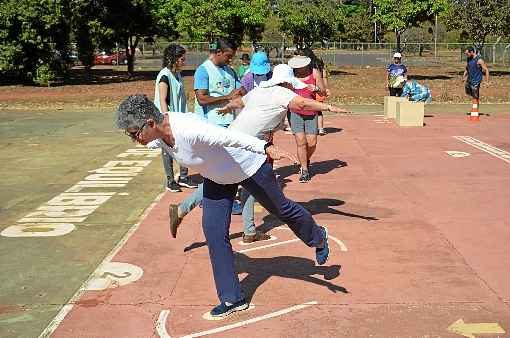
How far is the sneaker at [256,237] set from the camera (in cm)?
638

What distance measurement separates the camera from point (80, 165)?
11.0 meters

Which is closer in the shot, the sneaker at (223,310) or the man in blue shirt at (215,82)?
the sneaker at (223,310)

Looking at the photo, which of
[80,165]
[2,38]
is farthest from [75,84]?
[80,165]

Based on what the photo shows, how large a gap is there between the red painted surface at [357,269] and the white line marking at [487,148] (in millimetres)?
1818

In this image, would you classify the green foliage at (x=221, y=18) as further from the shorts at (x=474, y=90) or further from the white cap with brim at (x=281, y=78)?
the white cap with brim at (x=281, y=78)

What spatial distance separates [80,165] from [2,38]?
23735mm

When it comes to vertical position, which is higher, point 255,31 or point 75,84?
point 255,31

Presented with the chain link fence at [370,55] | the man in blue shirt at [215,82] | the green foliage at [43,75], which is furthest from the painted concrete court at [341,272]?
the chain link fence at [370,55]

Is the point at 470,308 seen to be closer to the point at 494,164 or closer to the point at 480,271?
the point at 480,271

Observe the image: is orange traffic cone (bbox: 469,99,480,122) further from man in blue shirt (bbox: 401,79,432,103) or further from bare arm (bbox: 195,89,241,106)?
bare arm (bbox: 195,89,241,106)

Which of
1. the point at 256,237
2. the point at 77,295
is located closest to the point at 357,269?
the point at 256,237

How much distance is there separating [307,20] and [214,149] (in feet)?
125

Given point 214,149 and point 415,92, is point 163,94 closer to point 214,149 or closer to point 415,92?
point 214,149

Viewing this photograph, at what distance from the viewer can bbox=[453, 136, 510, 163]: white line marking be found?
11188 millimetres
